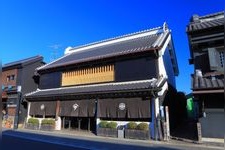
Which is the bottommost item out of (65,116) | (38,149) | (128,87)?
(38,149)

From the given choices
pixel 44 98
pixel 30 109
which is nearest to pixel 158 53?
pixel 44 98

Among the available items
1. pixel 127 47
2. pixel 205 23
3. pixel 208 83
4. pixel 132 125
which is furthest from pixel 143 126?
pixel 127 47

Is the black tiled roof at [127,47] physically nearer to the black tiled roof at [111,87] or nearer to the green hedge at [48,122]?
the black tiled roof at [111,87]

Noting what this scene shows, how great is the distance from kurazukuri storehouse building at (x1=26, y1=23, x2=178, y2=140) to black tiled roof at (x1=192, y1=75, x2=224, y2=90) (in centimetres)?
274

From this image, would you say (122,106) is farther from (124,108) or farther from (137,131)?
(137,131)

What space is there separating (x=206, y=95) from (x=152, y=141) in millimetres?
4608

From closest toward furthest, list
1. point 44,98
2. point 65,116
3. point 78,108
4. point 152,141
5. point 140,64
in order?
point 152,141 < point 140,64 < point 78,108 < point 65,116 < point 44,98

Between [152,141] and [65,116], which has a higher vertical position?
[65,116]

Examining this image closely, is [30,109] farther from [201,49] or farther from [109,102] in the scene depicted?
[201,49]

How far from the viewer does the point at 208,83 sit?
39.2 feet

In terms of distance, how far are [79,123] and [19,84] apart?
39.4 ft

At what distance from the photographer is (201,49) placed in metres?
14.2

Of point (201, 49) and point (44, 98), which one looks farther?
point (44, 98)

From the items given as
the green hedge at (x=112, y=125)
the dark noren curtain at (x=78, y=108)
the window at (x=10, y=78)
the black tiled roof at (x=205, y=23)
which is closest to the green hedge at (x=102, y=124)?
the green hedge at (x=112, y=125)
